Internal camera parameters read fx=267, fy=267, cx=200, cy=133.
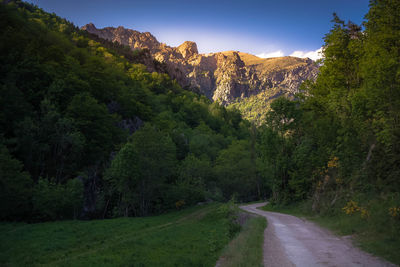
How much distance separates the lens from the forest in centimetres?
1972

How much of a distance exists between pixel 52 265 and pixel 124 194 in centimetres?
2544

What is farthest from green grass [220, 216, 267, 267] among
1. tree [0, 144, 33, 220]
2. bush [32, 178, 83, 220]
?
bush [32, 178, 83, 220]

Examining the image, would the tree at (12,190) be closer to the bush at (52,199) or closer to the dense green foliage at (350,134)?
the bush at (52,199)

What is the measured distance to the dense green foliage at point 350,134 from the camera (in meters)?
17.4

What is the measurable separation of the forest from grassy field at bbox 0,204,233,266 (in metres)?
6.33

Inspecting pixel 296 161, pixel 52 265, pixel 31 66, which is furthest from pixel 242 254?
pixel 31 66

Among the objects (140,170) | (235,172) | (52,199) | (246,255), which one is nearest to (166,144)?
(140,170)

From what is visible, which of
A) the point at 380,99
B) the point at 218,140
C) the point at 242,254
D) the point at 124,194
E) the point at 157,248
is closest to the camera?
the point at 242,254

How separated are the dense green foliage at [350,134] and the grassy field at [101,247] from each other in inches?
363

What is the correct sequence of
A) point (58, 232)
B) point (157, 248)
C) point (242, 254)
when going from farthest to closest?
point (58, 232)
point (157, 248)
point (242, 254)

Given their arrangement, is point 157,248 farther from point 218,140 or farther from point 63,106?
point 218,140

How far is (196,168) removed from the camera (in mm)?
53469

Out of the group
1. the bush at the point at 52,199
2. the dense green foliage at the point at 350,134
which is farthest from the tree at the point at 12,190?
the dense green foliage at the point at 350,134

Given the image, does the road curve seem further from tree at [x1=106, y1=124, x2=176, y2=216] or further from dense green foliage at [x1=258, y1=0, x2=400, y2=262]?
tree at [x1=106, y1=124, x2=176, y2=216]
